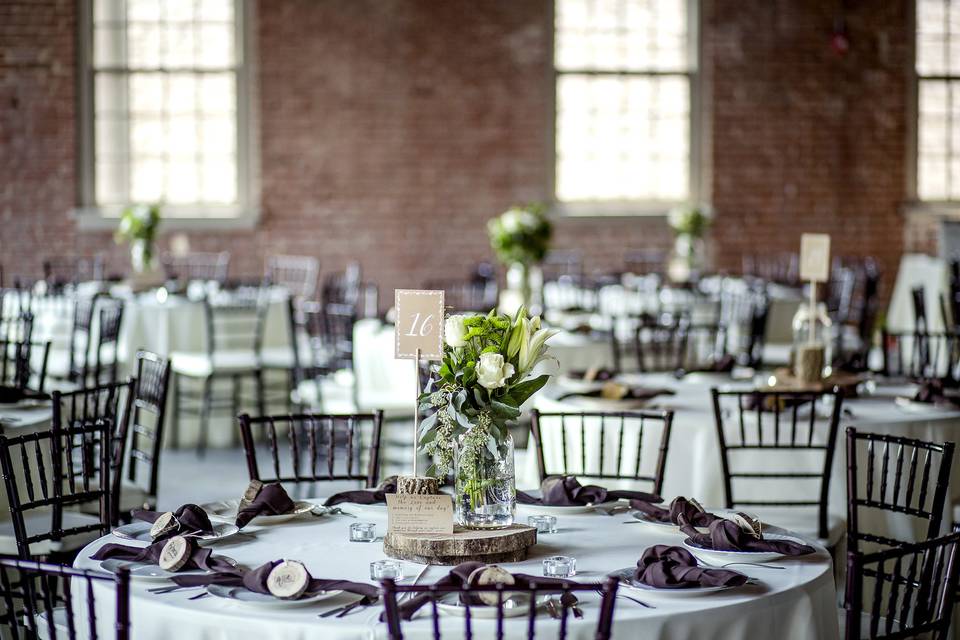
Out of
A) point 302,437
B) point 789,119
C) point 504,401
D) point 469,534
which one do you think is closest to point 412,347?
point 504,401

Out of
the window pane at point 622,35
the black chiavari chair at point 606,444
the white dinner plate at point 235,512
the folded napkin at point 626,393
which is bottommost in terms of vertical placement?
the black chiavari chair at point 606,444

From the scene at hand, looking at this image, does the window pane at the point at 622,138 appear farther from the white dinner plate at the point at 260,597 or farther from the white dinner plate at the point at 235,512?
the white dinner plate at the point at 260,597

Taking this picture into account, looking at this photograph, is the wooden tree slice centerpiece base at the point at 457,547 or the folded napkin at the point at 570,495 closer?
the wooden tree slice centerpiece base at the point at 457,547

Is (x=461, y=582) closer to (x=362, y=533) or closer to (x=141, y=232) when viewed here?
(x=362, y=533)

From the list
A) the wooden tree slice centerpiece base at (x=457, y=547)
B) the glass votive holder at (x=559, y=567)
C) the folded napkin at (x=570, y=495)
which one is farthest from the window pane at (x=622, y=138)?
the glass votive holder at (x=559, y=567)

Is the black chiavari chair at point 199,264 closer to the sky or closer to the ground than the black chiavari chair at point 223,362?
closer to the sky

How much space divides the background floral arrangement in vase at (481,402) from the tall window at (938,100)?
9.94m

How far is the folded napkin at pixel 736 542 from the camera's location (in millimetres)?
2760

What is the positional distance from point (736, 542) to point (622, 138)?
28.8 ft

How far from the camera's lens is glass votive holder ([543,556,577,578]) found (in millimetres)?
2584

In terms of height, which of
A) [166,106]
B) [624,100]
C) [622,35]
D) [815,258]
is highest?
[622,35]

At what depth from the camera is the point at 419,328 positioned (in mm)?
2803

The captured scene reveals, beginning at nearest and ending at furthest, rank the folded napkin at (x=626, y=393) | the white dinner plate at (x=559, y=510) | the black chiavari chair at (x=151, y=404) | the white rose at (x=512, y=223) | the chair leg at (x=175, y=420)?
the white dinner plate at (x=559, y=510)
the black chiavari chair at (x=151, y=404)
the folded napkin at (x=626, y=393)
the white rose at (x=512, y=223)
the chair leg at (x=175, y=420)

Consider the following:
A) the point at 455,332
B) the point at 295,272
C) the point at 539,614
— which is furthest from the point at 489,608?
the point at 295,272
